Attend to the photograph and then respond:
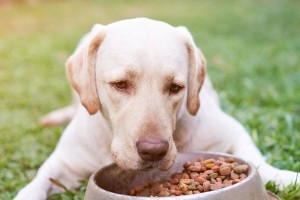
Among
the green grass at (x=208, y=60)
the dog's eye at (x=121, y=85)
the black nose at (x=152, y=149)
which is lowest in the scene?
the green grass at (x=208, y=60)

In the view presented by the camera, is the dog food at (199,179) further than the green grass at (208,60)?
No

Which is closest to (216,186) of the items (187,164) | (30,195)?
(187,164)

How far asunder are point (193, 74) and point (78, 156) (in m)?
1.02

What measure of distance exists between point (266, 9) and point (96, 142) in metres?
12.0

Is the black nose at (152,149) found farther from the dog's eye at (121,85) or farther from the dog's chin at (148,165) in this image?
the dog's eye at (121,85)

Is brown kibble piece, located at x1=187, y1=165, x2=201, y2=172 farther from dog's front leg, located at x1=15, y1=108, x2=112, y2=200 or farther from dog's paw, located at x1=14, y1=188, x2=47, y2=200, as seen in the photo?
dog's paw, located at x1=14, y1=188, x2=47, y2=200

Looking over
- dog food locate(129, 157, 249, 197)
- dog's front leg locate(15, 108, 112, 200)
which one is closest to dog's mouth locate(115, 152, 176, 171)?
dog food locate(129, 157, 249, 197)

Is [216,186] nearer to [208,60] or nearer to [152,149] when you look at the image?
[152,149]

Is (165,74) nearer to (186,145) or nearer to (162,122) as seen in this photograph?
(162,122)

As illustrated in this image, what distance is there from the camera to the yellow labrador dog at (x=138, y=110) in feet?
9.88

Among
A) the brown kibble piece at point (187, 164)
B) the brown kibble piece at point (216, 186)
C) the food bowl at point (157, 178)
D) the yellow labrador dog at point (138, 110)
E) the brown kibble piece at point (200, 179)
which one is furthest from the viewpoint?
the brown kibble piece at point (187, 164)

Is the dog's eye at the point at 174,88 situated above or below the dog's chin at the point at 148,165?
above

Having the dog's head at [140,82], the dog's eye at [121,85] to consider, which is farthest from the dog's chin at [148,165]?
the dog's eye at [121,85]

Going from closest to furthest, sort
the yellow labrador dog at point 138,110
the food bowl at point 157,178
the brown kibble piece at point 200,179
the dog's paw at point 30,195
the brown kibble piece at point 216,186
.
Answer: the food bowl at point 157,178, the brown kibble piece at point 216,186, the brown kibble piece at point 200,179, the yellow labrador dog at point 138,110, the dog's paw at point 30,195
